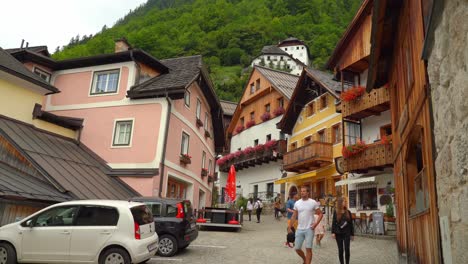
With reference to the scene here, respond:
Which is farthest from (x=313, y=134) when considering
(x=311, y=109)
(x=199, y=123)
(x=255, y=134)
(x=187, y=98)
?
(x=187, y=98)

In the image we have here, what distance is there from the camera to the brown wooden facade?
5922 millimetres

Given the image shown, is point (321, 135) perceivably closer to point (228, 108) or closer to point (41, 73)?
point (41, 73)

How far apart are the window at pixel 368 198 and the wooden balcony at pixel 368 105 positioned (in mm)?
4158

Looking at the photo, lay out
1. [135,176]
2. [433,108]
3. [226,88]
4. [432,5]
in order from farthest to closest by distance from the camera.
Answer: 1. [226,88]
2. [135,176]
3. [433,108]
4. [432,5]

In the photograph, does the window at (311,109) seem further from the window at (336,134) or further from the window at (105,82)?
the window at (105,82)

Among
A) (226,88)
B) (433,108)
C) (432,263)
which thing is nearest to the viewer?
(433,108)

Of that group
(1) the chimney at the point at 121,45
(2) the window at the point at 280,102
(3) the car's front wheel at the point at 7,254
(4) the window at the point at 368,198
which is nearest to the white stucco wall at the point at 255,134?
(2) the window at the point at 280,102

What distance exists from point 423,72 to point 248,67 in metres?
97.4

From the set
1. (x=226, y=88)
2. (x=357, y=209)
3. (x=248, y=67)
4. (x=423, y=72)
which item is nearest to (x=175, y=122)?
(x=357, y=209)

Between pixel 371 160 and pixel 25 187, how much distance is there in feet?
50.9

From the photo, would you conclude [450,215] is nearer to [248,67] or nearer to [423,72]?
[423,72]

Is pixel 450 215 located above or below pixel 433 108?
below

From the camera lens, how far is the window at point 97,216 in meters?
9.23

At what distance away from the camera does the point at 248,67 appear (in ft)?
335
